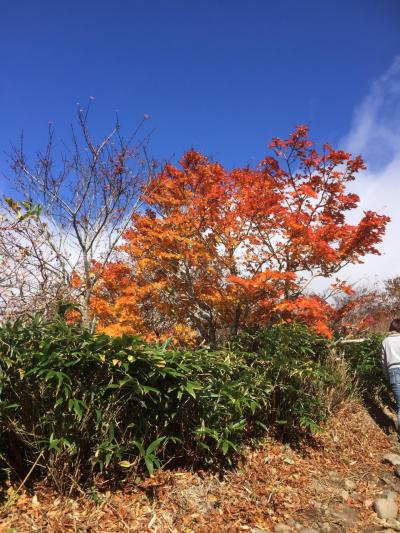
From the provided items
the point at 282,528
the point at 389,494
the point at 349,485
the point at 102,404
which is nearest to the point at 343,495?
the point at 349,485

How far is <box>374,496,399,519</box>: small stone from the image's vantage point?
3.60 metres

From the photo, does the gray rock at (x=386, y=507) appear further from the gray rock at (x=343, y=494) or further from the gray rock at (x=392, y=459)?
the gray rock at (x=392, y=459)

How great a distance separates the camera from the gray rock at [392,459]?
466 centimetres

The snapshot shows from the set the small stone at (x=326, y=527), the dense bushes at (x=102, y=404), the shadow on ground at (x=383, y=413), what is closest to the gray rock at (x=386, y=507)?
the small stone at (x=326, y=527)

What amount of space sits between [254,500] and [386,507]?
1369mm

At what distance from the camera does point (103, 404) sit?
3.14 meters

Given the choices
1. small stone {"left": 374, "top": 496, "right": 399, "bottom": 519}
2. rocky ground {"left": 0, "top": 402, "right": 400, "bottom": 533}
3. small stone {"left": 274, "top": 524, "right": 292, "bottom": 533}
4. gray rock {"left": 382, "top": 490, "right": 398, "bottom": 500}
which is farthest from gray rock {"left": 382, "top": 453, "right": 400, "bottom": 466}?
small stone {"left": 274, "top": 524, "right": 292, "bottom": 533}

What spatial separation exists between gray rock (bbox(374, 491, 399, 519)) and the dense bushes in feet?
5.02

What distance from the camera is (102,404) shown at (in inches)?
123

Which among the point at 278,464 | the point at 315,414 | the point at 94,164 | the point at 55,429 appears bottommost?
the point at 278,464

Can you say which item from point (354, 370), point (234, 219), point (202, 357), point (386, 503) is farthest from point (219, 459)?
point (234, 219)

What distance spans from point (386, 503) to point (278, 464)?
1.12 meters

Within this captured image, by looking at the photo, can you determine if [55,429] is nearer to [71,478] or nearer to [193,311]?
[71,478]

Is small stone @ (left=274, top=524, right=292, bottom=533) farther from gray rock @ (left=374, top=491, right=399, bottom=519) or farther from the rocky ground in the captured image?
gray rock @ (left=374, top=491, right=399, bottom=519)
